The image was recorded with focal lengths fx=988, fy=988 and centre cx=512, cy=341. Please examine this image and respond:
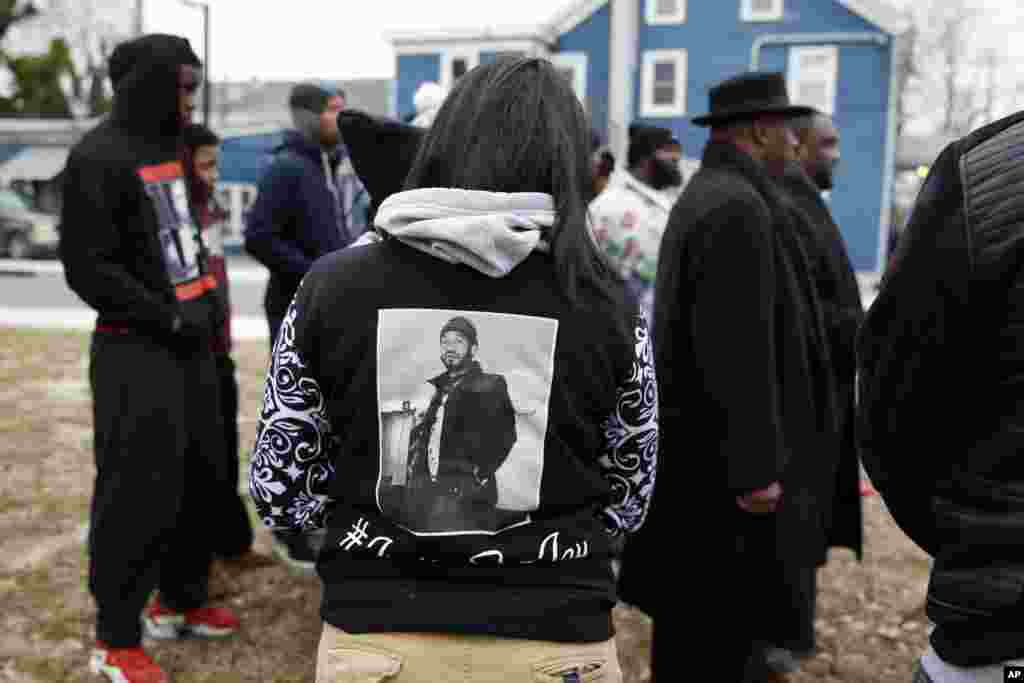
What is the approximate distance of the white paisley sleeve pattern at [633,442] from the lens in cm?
184

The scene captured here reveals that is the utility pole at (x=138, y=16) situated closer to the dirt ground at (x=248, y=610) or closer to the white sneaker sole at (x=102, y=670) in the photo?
the dirt ground at (x=248, y=610)

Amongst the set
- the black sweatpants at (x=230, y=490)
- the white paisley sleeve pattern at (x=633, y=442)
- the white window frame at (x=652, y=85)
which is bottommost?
the black sweatpants at (x=230, y=490)

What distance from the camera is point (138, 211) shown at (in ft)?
10.7

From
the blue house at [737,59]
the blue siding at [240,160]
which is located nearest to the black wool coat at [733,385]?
the blue house at [737,59]

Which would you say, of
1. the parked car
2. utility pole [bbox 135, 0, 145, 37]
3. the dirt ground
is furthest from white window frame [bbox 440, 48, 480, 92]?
the dirt ground

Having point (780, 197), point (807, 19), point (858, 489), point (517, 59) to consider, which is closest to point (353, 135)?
point (517, 59)

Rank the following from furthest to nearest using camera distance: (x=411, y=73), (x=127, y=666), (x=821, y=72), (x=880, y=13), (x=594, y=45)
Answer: (x=411, y=73)
(x=594, y=45)
(x=821, y=72)
(x=880, y=13)
(x=127, y=666)

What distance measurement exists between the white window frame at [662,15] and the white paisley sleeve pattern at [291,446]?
25353 millimetres

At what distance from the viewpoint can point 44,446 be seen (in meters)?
6.37

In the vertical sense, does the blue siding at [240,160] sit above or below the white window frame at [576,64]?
below

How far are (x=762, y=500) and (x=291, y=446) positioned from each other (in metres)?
1.64

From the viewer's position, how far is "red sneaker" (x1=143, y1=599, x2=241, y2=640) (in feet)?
12.6

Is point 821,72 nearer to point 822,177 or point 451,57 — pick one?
point 451,57

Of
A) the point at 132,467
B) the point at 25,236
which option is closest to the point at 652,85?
the point at 25,236
